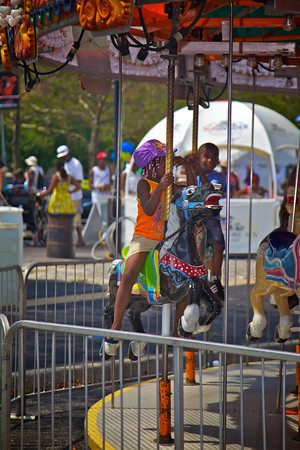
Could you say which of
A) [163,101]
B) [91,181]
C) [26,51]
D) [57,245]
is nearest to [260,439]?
[26,51]

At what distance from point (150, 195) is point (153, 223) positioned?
20 cm

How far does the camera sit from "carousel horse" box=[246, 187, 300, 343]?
4.69 metres

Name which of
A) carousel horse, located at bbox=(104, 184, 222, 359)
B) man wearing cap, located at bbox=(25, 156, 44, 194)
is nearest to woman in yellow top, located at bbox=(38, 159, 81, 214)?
man wearing cap, located at bbox=(25, 156, 44, 194)

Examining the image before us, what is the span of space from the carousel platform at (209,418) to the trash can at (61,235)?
7859 millimetres

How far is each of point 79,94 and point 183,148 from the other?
15.1 metres

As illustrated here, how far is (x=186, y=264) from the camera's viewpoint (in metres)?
4.39

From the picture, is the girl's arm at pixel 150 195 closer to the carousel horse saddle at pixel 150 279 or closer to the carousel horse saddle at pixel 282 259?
the carousel horse saddle at pixel 150 279

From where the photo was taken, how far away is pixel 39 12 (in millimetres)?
4145

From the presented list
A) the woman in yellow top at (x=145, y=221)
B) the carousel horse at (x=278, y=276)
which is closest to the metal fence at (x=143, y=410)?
the carousel horse at (x=278, y=276)

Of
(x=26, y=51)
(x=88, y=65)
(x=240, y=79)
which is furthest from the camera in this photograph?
(x=240, y=79)

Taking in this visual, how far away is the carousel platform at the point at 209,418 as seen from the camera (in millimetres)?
4617

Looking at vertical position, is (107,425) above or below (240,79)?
below

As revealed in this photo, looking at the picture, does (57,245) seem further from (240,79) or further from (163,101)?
(163,101)

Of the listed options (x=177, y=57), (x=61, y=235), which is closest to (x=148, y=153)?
(x=177, y=57)
